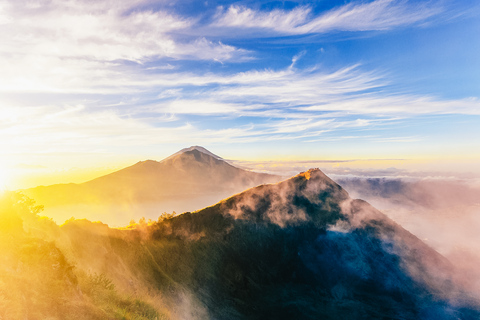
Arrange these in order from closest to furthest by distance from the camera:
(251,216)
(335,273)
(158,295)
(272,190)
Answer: (158,295) → (335,273) → (251,216) → (272,190)

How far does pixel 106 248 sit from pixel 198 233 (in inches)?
854

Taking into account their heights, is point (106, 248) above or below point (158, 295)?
above

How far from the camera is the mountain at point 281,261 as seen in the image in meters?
48.3

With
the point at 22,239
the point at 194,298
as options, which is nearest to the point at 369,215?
the point at 194,298

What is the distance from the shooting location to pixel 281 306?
189 feet

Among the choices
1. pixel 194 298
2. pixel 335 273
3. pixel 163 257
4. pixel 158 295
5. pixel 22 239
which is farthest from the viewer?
pixel 335 273

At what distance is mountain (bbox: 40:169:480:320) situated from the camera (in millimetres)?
48281

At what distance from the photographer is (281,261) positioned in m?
67.8

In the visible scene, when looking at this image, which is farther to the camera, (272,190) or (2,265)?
(272,190)

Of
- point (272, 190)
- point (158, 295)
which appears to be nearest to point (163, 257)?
point (158, 295)

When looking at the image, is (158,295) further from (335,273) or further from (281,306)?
(335,273)

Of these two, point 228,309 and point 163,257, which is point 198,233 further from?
point 228,309

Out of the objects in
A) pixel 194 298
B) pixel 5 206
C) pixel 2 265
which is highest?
pixel 5 206

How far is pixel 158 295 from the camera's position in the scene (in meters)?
45.2
